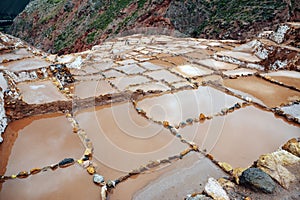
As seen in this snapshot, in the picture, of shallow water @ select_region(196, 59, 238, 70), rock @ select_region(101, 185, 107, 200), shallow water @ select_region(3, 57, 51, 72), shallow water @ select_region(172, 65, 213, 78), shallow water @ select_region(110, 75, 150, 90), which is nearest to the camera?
rock @ select_region(101, 185, 107, 200)

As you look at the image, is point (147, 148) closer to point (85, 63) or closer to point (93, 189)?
point (93, 189)

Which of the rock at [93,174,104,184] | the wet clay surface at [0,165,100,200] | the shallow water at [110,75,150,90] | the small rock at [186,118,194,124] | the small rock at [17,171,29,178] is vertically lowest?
the wet clay surface at [0,165,100,200]

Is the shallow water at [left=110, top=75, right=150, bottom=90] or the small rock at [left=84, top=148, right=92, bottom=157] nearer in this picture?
the small rock at [left=84, top=148, right=92, bottom=157]

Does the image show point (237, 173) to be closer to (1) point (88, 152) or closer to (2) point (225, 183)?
(2) point (225, 183)

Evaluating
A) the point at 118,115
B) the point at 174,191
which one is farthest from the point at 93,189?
the point at 118,115

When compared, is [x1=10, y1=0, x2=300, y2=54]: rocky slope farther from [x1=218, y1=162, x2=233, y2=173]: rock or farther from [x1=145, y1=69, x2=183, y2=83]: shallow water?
[x1=218, y1=162, x2=233, y2=173]: rock

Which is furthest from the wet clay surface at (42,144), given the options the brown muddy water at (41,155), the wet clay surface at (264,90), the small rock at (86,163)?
the wet clay surface at (264,90)

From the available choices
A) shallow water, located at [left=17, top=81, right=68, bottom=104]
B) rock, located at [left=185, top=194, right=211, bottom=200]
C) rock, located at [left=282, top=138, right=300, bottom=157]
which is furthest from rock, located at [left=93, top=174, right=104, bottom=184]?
rock, located at [left=282, top=138, right=300, bottom=157]
